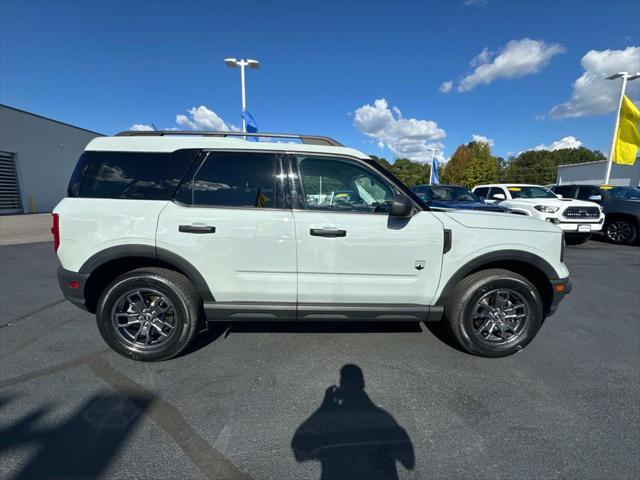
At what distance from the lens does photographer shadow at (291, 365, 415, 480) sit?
175 centimetres

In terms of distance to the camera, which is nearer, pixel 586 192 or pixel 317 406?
pixel 317 406

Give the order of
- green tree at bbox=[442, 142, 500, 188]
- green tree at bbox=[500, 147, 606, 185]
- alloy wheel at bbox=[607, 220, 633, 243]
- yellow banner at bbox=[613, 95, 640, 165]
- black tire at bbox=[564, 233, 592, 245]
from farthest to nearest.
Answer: green tree at bbox=[500, 147, 606, 185] → green tree at bbox=[442, 142, 500, 188] → yellow banner at bbox=[613, 95, 640, 165] → alloy wheel at bbox=[607, 220, 633, 243] → black tire at bbox=[564, 233, 592, 245]

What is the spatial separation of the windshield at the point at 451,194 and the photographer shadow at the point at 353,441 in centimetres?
887

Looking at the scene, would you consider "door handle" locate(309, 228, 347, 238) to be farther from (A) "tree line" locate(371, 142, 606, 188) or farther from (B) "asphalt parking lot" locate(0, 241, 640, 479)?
(A) "tree line" locate(371, 142, 606, 188)

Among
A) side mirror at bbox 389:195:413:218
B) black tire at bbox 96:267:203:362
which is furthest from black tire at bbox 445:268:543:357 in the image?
black tire at bbox 96:267:203:362

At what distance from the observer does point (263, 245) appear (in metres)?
2.60

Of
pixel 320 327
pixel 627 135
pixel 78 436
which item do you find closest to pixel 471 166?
pixel 627 135

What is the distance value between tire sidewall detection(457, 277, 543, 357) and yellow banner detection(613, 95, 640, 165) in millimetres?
16031

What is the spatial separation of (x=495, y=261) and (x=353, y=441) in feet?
6.76

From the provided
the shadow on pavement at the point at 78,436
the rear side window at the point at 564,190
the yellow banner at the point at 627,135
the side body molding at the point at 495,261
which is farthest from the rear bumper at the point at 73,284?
the yellow banner at the point at 627,135

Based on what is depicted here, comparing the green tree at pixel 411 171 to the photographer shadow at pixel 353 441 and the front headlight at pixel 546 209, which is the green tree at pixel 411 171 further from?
the photographer shadow at pixel 353 441

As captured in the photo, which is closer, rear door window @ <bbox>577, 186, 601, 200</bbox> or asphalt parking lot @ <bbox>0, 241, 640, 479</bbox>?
asphalt parking lot @ <bbox>0, 241, 640, 479</bbox>

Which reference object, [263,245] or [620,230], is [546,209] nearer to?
[620,230]

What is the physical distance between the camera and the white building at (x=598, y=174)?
26.7m
